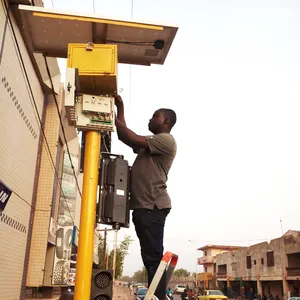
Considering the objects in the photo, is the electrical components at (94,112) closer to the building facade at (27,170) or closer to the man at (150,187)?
the man at (150,187)

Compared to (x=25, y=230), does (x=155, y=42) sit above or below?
above

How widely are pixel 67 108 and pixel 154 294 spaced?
4.75 ft

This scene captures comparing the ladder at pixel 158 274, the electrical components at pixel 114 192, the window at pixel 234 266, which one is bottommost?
the ladder at pixel 158 274

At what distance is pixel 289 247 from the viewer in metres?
35.4

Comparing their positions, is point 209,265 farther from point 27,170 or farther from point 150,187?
point 150,187

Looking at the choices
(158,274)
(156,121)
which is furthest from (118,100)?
(158,274)

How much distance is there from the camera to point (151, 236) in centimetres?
289

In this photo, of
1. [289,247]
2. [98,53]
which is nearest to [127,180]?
[98,53]

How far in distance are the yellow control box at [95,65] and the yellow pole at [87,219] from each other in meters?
0.38

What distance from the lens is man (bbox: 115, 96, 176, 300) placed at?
2.87 metres

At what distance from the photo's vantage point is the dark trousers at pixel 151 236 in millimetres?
2846

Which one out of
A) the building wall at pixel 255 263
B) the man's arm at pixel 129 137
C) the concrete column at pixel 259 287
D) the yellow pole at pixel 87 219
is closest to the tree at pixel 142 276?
the yellow pole at pixel 87 219

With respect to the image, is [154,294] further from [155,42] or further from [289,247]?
[289,247]

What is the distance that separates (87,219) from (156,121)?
117 cm
